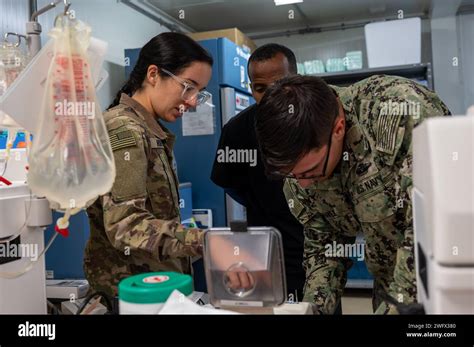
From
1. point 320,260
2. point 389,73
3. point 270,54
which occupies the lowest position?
point 320,260

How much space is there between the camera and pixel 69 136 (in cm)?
78

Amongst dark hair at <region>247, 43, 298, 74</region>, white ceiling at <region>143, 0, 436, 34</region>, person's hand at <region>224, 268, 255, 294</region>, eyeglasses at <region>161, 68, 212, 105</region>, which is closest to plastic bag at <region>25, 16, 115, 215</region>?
person's hand at <region>224, 268, 255, 294</region>

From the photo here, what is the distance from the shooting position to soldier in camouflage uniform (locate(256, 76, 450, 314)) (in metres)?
0.91

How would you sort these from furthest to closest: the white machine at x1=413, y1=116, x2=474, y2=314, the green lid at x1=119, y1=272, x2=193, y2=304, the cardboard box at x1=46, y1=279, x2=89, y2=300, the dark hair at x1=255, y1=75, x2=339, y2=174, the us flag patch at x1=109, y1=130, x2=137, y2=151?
the cardboard box at x1=46, y1=279, x2=89, y2=300 → the us flag patch at x1=109, y1=130, x2=137, y2=151 → the dark hair at x1=255, y1=75, x2=339, y2=174 → the green lid at x1=119, y1=272, x2=193, y2=304 → the white machine at x1=413, y1=116, x2=474, y2=314

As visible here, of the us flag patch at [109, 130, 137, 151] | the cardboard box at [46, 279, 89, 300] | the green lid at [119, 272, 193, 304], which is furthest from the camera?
the cardboard box at [46, 279, 89, 300]

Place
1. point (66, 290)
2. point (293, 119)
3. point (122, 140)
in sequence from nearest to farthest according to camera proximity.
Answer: point (293, 119) → point (122, 140) → point (66, 290)

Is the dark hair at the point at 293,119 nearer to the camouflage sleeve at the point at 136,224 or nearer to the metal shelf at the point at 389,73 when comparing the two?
the camouflage sleeve at the point at 136,224

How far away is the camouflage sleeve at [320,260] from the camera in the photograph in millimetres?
1099

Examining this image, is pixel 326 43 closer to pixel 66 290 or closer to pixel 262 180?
pixel 262 180

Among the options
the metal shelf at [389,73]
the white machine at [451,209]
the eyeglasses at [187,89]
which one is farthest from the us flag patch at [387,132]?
the metal shelf at [389,73]

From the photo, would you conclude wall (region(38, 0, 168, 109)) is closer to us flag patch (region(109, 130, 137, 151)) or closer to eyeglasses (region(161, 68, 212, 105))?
eyeglasses (region(161, 68, 212, 105))

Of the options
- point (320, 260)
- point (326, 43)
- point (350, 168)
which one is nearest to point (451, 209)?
point (350, 168)

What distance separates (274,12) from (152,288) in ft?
Result: 13.9
